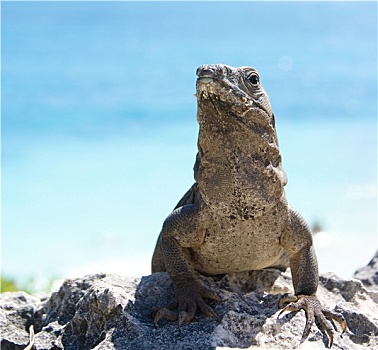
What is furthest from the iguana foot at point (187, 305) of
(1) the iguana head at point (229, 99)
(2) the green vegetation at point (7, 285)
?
(2) the green vegetation at point (7, 285)

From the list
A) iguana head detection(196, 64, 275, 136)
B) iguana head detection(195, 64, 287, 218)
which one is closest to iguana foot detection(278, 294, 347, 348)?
iguana head detection(195, 64, 287, 218)

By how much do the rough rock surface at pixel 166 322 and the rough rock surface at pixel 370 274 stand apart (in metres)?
0.88

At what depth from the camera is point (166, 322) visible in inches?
223

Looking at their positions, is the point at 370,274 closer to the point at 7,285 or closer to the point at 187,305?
the point at 187,305

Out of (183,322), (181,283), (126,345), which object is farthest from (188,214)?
(126,345)

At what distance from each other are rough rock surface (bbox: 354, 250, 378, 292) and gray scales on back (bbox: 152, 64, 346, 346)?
5.43 ft

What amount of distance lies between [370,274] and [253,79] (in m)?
3.11

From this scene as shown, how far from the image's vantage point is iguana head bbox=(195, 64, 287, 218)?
565 cm

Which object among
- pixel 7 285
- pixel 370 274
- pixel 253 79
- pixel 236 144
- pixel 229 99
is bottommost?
pixel 7 285

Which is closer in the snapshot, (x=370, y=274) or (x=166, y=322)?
(x=166, y=322)

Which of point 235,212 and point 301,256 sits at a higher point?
point 235,212

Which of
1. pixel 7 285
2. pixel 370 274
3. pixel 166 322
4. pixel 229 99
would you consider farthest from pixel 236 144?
pixel 7 285

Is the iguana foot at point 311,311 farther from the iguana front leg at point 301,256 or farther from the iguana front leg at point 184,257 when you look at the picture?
the iguana front leg at point 184,257

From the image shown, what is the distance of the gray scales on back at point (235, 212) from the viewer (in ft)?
18.6
